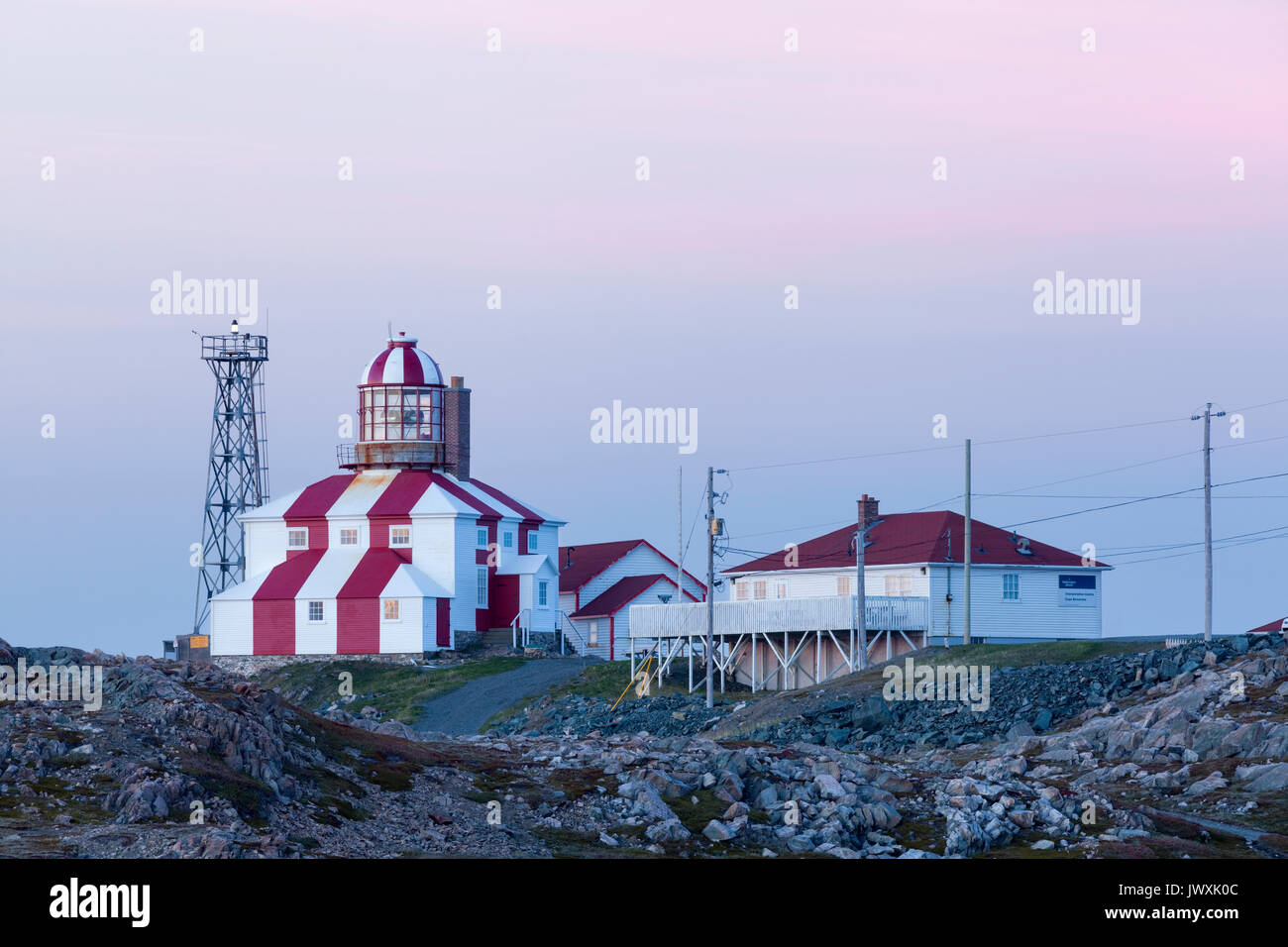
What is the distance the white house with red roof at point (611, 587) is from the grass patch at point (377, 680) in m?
7.73

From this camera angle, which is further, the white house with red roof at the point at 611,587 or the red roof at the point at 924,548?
the white house with red roof at the point at 611,587

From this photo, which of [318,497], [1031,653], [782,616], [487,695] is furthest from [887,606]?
[318,497]

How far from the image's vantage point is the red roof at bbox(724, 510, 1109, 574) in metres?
67.6

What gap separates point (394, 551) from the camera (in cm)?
7869

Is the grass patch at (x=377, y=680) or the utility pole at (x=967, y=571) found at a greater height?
the utility pole at (x=967, y=571)

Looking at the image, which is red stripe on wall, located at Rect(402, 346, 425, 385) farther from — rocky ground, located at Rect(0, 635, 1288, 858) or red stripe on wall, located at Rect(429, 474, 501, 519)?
rocky ground, located at Rect(0, 635, 1288, 858)

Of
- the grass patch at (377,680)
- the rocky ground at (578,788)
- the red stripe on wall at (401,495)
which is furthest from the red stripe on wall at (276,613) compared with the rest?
the rocky ground at (578,788)

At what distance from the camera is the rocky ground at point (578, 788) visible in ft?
86.5

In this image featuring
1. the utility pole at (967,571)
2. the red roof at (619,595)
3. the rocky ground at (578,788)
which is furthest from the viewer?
the red roof at (619,595)

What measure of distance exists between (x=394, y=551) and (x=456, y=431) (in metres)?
8.68

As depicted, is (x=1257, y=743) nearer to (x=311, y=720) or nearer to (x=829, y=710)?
(x=829, y=710)

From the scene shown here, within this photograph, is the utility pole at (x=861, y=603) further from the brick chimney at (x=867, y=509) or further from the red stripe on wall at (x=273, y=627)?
the red stripe on wall at (x=273, y=627)
